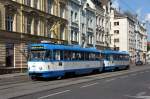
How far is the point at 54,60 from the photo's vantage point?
30344 millimetres

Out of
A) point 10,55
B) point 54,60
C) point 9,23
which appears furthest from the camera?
point 10,55

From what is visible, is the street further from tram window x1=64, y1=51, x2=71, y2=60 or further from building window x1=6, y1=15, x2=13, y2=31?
building window x1=6, y1=15, x2=13, y2=31

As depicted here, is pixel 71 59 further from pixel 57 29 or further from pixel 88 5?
pixel 88 5

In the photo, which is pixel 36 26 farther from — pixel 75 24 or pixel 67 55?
pixel 67 55

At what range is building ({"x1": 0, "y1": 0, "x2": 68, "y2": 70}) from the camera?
41.1 m

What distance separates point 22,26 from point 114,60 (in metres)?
13.8

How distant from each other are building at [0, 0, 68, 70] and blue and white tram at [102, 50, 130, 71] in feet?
26.1

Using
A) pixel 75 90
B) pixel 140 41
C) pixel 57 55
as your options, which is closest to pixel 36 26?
pixel 57 55

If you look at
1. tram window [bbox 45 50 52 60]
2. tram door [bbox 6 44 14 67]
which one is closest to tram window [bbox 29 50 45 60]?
tram window [bbox 45 50 52 60]

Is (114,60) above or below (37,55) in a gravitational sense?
below

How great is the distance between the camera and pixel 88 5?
70688 millimetres

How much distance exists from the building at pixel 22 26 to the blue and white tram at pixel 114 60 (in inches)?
314

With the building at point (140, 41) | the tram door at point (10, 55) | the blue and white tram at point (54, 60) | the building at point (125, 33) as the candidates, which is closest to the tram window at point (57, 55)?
the blue and white tram at point (54, 60)

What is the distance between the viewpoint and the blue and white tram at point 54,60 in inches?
1159
